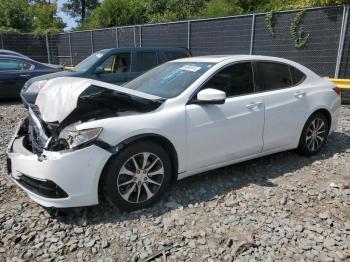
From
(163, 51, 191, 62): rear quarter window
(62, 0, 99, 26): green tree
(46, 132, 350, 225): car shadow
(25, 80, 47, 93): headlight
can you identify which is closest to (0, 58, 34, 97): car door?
(25, 80, 47, 93): headlight

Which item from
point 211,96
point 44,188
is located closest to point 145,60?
point 211,96

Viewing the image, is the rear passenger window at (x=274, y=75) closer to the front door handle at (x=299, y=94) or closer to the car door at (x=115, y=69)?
the front door handle at (x=299, y=94)

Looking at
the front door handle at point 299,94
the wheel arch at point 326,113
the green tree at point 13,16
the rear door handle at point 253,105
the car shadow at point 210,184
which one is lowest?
the car shadow at point 210,184

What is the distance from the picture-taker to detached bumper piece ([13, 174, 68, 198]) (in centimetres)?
316

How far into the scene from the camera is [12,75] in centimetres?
980

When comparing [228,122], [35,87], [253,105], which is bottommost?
[35,87]

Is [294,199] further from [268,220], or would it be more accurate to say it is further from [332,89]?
[332,89]

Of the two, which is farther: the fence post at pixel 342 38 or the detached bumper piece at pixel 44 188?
the fence post at pixel 342 38

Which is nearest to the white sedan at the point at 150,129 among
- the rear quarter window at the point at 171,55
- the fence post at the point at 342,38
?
the rear quarter window at the point at 171,55

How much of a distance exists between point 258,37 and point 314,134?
20.4 feet

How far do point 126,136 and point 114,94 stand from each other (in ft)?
1.57

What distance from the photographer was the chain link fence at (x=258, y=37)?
346 inches

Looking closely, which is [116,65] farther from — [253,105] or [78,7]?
[78,7]

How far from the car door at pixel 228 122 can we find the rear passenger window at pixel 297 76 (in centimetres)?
84
